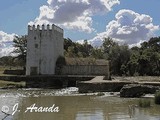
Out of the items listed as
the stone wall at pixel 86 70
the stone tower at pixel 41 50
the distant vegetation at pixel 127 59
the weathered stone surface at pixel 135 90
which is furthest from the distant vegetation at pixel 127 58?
the weathered stone surface at pixel 135 90

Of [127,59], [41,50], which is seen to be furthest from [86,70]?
[127,59]

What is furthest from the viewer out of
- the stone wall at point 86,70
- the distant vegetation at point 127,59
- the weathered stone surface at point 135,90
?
the distant vegetation at point 127,59

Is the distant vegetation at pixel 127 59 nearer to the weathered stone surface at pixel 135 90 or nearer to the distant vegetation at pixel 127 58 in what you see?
the distant vegetation at pixel 127 58

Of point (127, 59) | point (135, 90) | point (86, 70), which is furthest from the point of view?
point (127, 59)

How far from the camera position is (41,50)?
185ft

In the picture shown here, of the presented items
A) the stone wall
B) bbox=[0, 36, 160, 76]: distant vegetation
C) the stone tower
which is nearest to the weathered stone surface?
the stone wall

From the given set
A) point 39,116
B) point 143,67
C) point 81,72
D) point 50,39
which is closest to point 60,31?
point 50,39

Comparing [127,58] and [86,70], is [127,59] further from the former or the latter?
[86,70]

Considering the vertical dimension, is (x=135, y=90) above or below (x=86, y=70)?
below

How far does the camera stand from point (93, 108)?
22.8m

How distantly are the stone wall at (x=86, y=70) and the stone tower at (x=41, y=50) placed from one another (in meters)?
2.30

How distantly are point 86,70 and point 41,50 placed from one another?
7.48 m

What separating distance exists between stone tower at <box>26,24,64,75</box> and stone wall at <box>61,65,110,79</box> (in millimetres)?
2298

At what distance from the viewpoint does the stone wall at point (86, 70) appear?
55.8 metres
